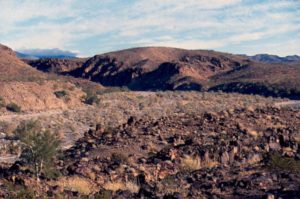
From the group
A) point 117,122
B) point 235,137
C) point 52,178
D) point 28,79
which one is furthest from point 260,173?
point 28,79

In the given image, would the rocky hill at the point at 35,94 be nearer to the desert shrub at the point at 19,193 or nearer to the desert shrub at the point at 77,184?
the desert shrub at the point at 77,184

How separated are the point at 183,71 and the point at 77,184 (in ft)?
261

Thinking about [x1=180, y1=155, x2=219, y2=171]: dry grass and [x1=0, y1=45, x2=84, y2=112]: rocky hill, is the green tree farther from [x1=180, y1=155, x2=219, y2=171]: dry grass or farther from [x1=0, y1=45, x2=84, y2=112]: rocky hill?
[x1=0, y1=45, x2=84, y2=112]: rocky hill

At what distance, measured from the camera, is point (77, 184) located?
46.1 feet

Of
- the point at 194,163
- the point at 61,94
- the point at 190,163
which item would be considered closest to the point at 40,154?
the point at 190,163

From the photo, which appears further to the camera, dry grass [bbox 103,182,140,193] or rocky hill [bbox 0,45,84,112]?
rocky hill [bbox 0,45,84,112]

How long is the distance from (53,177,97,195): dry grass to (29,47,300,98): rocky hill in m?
52.6

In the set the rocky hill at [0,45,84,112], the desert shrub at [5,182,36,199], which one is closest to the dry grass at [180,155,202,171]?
the desert shrub at [5,182,36,199]

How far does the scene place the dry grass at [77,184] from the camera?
13538 millimetres

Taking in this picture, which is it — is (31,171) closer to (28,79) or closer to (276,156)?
(276,156)

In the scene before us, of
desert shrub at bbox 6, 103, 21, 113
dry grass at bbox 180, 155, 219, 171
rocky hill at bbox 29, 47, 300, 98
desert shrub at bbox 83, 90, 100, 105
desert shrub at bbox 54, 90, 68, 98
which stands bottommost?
desert shrub at bbox 6, 103, 21, 113

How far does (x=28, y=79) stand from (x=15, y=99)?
27.6 feet

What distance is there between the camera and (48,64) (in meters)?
114

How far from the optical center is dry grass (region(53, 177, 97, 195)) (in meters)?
13.5
